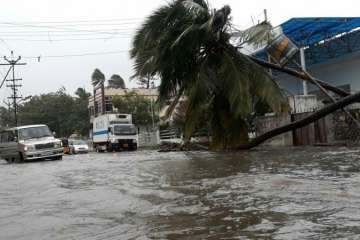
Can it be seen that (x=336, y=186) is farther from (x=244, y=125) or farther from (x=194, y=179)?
(x=244, y=125)

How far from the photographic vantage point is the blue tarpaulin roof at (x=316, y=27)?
93.7ft

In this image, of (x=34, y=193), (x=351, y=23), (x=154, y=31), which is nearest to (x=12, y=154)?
(x=154, y=31)

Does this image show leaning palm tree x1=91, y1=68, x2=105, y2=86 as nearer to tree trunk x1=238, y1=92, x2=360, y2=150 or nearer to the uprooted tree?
the uprooted tree

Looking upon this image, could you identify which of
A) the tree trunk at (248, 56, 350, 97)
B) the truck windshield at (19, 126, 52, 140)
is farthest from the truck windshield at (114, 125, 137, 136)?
the tree trunk at (248, 56, 350, 97)

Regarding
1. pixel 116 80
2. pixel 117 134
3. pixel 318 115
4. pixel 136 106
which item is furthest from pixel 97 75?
pixel 318 115

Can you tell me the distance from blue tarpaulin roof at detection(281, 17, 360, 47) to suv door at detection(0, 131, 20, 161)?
1544 centimetres

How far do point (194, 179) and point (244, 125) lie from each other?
999 centimetres

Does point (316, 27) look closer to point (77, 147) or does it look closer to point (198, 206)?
point (77, 147)

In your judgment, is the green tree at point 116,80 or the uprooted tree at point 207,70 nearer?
the uprooted tree at point 207,70

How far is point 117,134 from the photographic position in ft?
128

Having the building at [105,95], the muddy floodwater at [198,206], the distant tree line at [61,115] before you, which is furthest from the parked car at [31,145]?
the distant tree line at [61,115]

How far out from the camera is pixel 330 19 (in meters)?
28.2

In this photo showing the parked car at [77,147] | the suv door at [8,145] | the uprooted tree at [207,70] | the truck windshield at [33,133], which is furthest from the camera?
the parked car at [77,147]

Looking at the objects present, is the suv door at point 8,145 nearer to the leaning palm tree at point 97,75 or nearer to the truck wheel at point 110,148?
the truck wheel at point 110,148
